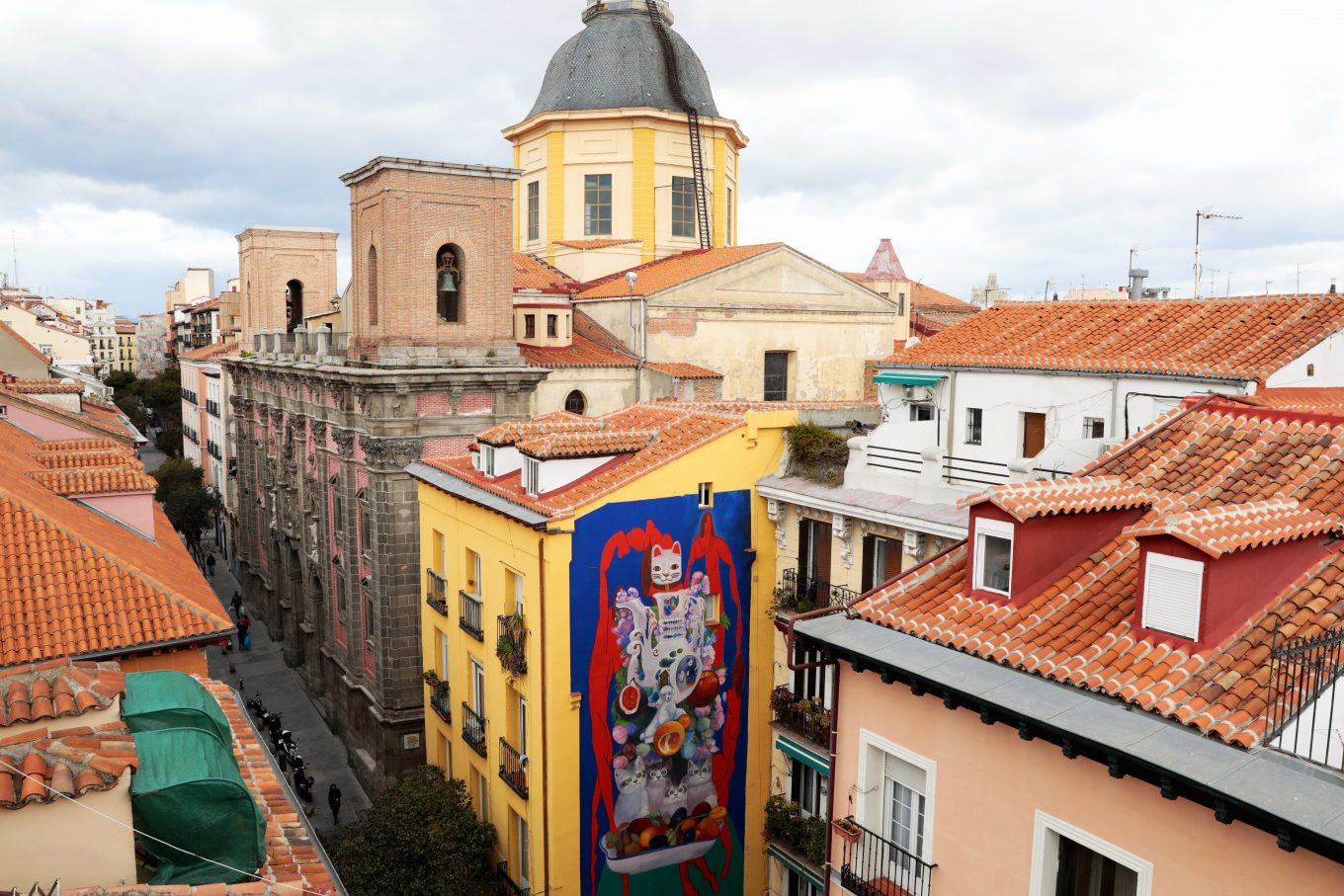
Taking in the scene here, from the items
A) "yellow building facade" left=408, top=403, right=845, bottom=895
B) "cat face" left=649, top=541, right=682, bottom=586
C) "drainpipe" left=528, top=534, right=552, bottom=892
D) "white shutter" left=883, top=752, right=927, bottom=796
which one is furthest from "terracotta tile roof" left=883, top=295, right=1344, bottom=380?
"white shutter" left=883, top=752, right=927, bottom=796

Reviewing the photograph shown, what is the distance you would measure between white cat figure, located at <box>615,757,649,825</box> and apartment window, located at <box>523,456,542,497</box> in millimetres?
5097

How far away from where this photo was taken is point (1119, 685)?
8188 millimetres

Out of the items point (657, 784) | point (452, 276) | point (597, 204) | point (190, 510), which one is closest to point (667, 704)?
point (657, 784)

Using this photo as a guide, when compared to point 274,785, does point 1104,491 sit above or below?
above

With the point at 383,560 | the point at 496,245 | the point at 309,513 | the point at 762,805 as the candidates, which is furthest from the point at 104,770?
the point at 309,513

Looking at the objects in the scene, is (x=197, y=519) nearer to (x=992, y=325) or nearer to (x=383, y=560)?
(x=383, y=560)

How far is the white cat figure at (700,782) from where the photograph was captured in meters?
18.8

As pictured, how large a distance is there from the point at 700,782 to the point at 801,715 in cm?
261

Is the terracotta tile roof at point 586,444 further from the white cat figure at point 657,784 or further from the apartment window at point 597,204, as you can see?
the apartment window at point 597,204

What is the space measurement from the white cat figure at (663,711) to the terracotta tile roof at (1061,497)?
9633 millimetres

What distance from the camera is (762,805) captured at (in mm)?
19469

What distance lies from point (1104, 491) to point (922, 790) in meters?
3.39

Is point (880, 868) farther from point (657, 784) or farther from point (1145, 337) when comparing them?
point (1145, 337)

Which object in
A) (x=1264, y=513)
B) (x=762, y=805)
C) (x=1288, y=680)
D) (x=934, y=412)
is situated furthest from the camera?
(x=934, y=412)
